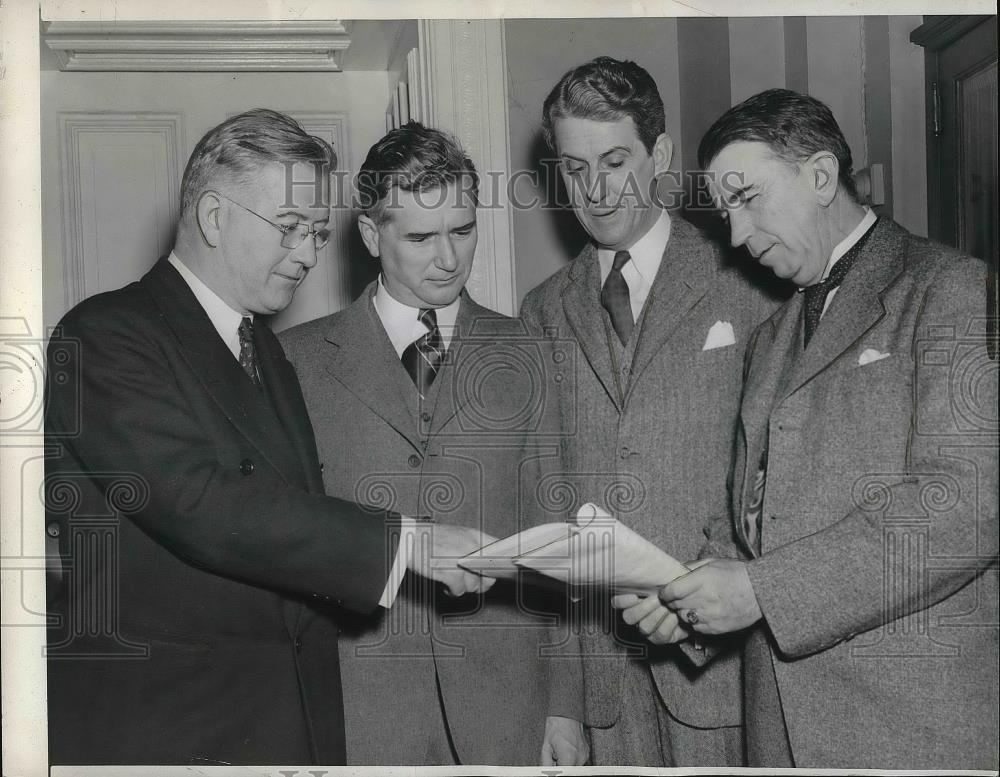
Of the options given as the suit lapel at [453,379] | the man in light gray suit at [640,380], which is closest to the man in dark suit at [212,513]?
the suit lapel at [453,379]

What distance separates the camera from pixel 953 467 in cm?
218

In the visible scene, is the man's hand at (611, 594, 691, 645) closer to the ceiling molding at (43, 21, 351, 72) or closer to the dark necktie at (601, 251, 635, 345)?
the dark necktie at (601, 251, 635, 345)

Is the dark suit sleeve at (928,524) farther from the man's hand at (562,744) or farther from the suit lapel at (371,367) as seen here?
the suit lapel at (371,367)

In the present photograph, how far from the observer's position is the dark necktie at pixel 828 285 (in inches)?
87.4

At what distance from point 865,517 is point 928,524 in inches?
5.3

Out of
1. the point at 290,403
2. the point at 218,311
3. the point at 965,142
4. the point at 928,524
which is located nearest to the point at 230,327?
the point at 218,311

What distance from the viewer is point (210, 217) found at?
232 centimetres

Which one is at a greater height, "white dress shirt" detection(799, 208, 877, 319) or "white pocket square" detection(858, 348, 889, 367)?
"white dress shirt" detection(799, 208, 877, 319)

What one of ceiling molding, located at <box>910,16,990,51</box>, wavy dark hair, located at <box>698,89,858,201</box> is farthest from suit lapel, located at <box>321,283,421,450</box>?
ceiling molding, located at <box>910,16,990,51</box>

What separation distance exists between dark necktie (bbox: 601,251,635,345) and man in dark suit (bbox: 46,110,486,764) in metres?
0.56

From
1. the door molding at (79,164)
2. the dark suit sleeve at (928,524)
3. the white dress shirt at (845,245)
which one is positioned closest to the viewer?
the dark suit sleeve at (928,524)

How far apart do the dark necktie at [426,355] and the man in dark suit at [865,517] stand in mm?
675

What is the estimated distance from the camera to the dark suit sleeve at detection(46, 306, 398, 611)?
7.30ft

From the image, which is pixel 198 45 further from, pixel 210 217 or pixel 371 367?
pixel 371 367
